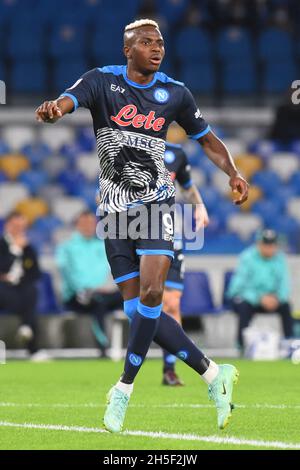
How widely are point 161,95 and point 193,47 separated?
1448 cm

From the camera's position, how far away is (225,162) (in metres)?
6.84

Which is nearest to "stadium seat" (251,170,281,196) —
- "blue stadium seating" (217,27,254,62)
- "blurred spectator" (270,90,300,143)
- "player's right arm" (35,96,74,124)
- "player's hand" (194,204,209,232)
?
"blurred spectator" (270,90,300,143)

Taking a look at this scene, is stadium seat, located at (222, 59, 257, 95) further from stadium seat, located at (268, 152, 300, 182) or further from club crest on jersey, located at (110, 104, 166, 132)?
club crest on jersey, located at (110, 104, 166, 132)

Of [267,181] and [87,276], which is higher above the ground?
[267,181]

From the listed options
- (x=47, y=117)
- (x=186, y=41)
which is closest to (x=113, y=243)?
(x=47, y=117)

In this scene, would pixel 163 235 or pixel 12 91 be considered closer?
pixel 163 235

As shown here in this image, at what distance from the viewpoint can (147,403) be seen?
322 inches

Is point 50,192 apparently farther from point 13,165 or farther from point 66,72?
point 66,72

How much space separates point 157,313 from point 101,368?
605 centimetres

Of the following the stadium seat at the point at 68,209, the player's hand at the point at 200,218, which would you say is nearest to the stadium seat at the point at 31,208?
the stadium seat at the point at 68,209

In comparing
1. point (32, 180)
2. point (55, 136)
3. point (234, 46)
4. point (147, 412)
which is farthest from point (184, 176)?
point (234, 46)

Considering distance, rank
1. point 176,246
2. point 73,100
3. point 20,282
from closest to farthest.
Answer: point 73,100 < point 176,246 < point 20,282
